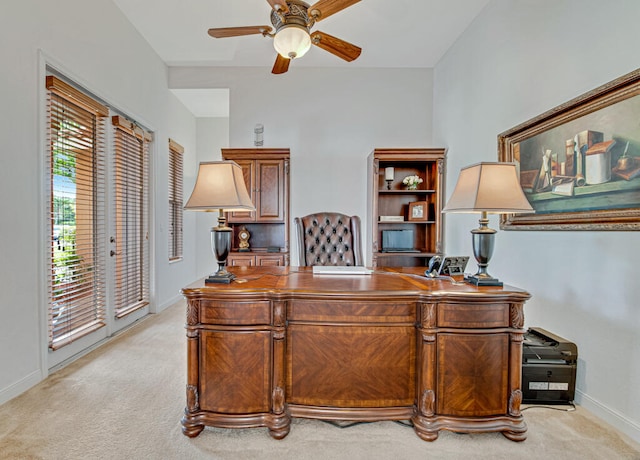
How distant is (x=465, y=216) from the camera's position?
328 cm

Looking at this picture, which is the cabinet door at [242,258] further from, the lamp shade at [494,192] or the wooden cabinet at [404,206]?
the lamp shade at [494,192]

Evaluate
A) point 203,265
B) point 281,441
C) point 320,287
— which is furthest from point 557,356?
point 203,265

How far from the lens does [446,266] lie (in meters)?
1.91

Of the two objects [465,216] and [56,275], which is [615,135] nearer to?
[465,216]

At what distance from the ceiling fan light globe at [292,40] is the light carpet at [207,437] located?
239 cm

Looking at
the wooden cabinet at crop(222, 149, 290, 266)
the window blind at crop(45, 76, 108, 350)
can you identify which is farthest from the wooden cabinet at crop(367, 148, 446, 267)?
the window blind at crop(45, 76, 108, 350)

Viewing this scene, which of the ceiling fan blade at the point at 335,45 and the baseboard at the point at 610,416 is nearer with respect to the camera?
the baseboard at the point at 610,416

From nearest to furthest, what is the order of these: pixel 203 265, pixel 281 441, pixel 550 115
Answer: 1. pixel 281 441
2. pixel 550 115
3. pixel 203 265

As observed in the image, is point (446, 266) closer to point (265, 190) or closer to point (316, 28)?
point (265, 190)

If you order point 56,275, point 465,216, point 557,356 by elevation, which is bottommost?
point 557,356

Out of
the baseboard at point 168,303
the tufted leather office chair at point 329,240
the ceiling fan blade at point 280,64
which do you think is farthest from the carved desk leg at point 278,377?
the baseboard at point 168,303

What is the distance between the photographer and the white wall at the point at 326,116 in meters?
4.09

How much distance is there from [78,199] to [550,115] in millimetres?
3701

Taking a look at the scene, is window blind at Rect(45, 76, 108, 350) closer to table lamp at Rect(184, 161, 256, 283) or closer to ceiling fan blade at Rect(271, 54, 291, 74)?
table lamp at Rect(184, 161, 256, 283)
